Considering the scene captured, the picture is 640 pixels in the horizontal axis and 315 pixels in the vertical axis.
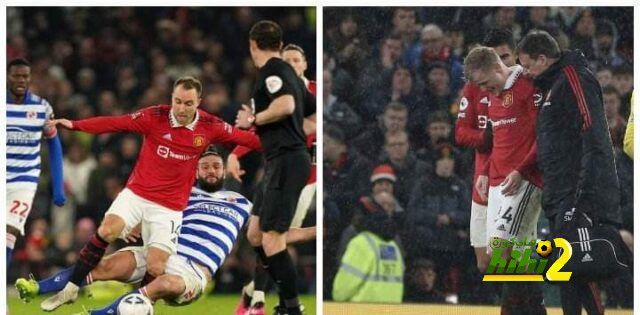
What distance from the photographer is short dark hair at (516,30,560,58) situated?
27.5 ft

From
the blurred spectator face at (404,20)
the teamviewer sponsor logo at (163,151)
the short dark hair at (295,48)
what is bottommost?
the teamviewer sponsor logo at (163,151)

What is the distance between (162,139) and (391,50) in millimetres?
1616

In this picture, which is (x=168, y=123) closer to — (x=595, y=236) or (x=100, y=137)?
(x=100, y=137)

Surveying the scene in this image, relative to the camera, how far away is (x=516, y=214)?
838 cm

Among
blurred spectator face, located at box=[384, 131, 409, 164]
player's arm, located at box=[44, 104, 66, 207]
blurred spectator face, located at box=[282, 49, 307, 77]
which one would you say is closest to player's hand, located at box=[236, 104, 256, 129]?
blurred spectator face, located at box=[282, 49, 307, 77]

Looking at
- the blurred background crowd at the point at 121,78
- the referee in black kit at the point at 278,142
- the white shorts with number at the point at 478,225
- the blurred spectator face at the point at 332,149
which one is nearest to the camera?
the referee in black kit at the point at 278,142

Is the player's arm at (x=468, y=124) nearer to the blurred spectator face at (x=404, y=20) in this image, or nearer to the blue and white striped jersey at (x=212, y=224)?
the blurred spectator face at (x=404, y=20)

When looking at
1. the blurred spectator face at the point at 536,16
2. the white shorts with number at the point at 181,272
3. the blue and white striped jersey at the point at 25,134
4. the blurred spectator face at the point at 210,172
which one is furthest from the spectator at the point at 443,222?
the blue and white striped jersey at the point at 25,134

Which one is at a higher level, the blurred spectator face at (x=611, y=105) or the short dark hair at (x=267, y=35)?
the short dark hair at (x=267, y=35)

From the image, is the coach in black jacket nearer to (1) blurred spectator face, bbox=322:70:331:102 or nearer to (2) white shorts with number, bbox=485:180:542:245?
(2) white shorts with number, bbox=485:180:542:245

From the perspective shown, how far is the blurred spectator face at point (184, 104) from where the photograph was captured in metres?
8.18

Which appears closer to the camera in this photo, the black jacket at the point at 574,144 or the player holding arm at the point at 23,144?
the player holding arm at the point at 23,144

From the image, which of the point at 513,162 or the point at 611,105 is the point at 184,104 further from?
the point at 611,105

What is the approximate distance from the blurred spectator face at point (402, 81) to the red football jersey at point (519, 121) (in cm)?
58
